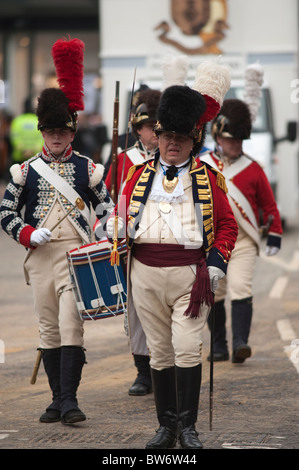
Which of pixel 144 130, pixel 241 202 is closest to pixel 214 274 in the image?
pixel 144 130

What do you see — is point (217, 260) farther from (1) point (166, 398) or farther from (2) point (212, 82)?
(2) point (212, 82)

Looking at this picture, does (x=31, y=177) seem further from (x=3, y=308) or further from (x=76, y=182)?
(x=3, y=308)

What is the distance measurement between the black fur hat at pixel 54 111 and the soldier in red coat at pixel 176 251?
777 mm

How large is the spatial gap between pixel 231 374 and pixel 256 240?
1.11 m

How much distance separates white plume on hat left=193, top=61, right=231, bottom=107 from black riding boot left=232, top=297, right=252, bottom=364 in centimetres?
246

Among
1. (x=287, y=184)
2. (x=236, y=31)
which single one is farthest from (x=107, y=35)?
(x=287, y=184)

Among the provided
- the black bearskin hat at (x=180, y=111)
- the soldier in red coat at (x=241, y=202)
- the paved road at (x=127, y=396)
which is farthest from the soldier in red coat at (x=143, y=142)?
the black bearskin hat at (x=180, y=111)

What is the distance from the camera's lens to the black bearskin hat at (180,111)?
5.71m

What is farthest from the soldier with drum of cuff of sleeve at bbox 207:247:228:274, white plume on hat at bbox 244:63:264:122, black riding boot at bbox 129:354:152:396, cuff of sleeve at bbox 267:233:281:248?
white plume on hat at bbox 244:63:264:122

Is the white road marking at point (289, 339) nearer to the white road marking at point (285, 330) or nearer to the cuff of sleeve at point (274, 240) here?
the white road marking at point (285, 330)

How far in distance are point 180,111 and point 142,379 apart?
2.35 metres

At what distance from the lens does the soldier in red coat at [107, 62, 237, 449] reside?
18.7ft

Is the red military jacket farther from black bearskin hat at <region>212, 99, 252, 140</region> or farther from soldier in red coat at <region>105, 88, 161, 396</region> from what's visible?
black bearskin hat at <region>212, 99, 252, 140</region>

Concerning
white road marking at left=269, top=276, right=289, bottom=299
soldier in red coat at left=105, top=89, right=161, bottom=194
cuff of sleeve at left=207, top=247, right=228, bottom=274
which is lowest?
white road marking at left=269, top=276, right=289, bottom=299
